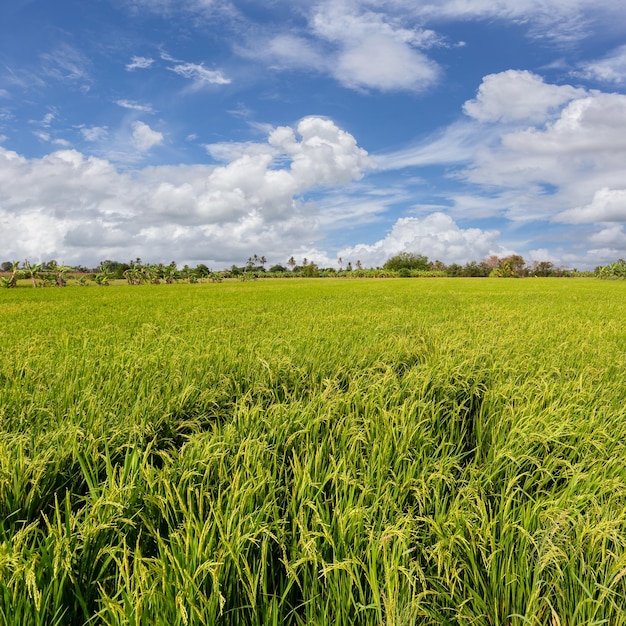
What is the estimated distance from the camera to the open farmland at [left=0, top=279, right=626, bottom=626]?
132 centimetres

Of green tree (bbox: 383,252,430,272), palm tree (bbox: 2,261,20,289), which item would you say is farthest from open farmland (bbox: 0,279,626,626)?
green tree (bbox: 383,252,430,272)

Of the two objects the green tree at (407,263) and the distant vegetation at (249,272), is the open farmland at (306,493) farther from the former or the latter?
the green tree at (407,263)

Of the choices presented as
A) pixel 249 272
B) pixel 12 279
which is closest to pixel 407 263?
pixel 249 272

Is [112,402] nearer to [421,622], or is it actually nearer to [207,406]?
[207,406]

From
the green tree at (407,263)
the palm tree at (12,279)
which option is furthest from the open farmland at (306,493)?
the green tree at (407,263)

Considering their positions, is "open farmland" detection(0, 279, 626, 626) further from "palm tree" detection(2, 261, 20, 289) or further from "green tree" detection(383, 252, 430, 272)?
"green tree" detection(383, 252, 430, 272)

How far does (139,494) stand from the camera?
1737 mm

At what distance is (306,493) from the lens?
1.78 m

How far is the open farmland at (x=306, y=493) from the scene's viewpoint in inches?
52.1

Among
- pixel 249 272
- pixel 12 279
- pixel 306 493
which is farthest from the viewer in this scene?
pixel 249 272

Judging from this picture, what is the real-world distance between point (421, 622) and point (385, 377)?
198cm

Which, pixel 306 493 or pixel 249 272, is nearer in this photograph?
pixel 306 493

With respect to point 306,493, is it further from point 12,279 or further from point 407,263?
point 407,263

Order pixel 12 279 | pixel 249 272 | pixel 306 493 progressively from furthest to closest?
1. pixel 249 272
2. pixel 12 279
3. pixel 306 493
